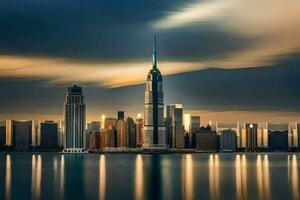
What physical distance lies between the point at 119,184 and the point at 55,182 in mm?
10553

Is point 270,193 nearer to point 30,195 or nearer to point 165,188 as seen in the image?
point 165,188

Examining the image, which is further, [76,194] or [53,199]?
[76,194]

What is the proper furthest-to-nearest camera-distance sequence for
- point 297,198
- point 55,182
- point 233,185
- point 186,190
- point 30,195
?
point 55,182
point 233,185
point 186,190
point 30,195
point 297,198

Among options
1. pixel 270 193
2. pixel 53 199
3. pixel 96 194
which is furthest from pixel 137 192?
pixel 270 193

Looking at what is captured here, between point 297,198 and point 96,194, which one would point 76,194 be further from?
point 297,198

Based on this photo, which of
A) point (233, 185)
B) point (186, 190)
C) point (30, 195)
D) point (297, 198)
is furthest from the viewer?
point (233, 185)

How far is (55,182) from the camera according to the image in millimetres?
84125

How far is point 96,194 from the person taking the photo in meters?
65.8

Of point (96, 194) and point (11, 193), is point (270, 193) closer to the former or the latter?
point (96, 194)

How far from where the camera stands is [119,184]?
261 feet

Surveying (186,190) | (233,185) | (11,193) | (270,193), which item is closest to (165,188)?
(186,190)

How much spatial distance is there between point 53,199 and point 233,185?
25.8m

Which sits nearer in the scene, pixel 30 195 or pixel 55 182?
pixel 30 195

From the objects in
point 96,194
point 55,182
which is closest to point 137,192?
point 96,194
